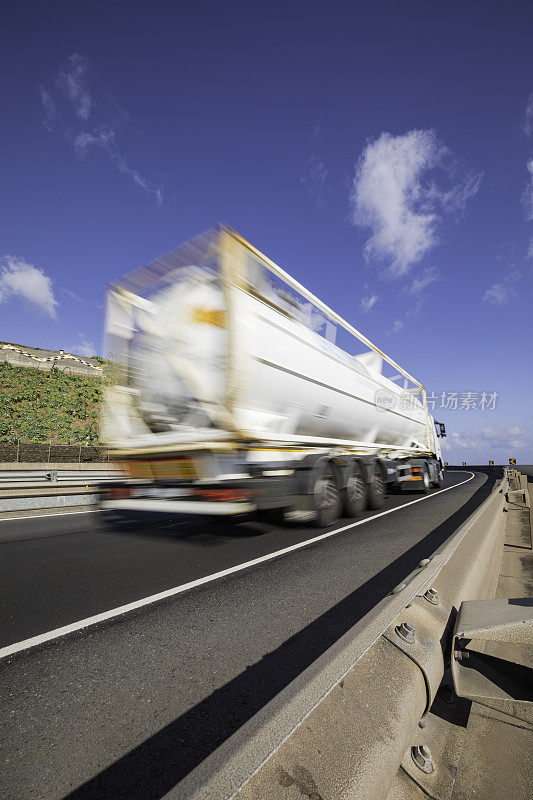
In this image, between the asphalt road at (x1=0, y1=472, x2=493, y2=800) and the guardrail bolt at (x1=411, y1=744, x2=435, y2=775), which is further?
the asphalt road at (x1=0, y1=472, x2=493, y2=800)

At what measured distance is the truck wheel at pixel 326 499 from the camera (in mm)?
6349

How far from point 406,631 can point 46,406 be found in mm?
35508

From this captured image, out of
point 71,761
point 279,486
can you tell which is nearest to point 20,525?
point 279,486

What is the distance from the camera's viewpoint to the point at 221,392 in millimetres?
4895

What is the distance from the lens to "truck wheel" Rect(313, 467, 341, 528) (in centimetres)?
635

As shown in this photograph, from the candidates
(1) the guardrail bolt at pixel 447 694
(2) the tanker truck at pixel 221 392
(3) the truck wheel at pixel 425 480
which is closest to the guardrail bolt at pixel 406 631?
(1) the guardrail bolt at pixel 447 694

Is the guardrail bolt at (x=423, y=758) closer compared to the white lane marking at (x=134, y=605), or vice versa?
the guardrail bolt at (x=423, y=758)

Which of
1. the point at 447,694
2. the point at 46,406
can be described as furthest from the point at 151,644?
the point at 46,406

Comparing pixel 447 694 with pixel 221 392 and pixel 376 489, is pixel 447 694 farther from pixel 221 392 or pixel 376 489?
pixel 376 489

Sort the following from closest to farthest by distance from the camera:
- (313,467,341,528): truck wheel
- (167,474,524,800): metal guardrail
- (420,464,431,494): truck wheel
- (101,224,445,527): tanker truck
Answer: (167,474,524,800): metal guardrail
(101,224,445,527): tanker truck
(313,467,341,528): truck wheel
(420,464,431,494): truck wheel

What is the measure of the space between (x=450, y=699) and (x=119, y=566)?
354 cm

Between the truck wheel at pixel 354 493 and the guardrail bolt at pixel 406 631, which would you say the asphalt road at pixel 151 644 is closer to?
the guardrail bolt at pixel 406 631

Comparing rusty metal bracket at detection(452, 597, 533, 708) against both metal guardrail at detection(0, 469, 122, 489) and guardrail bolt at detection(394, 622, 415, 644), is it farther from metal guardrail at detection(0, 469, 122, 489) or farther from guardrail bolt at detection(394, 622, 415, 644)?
metal guardrail at detection(0, 469, 122, 489)

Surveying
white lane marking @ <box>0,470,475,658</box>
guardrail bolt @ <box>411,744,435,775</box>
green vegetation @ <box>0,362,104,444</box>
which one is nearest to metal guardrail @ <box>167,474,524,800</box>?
guardrail bolt @ <box>411,744,435,775</box>
